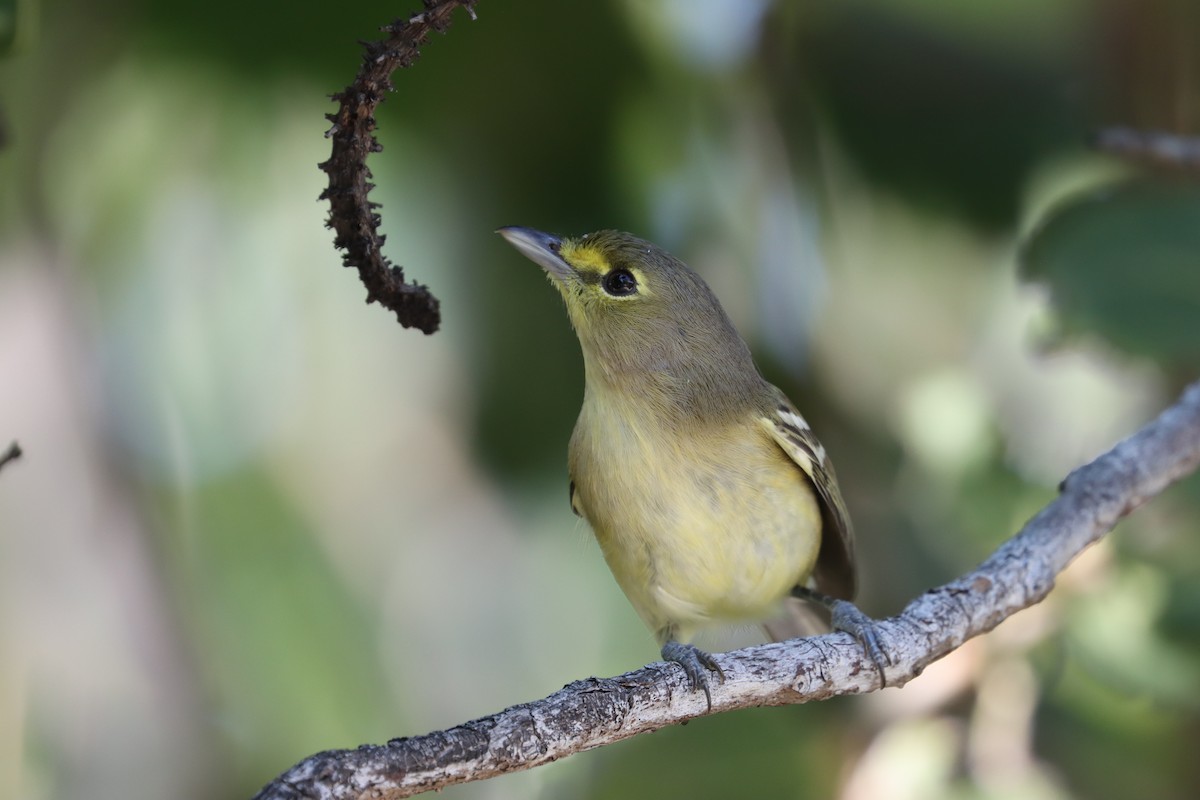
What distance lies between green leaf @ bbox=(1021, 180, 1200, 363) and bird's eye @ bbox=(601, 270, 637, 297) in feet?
3.11

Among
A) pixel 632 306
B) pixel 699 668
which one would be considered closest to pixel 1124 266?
pixel 632 306

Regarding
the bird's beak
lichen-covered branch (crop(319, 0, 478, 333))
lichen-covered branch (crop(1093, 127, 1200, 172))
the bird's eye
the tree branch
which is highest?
lichen-covered branch (crop(1093, 127, 1200, 172))

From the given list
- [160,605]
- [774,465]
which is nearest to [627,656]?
[774,465]

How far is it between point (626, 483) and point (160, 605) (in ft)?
3.55

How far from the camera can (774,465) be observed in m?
1.83

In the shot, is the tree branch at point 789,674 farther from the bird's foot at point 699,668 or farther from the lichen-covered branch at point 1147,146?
the lichen-covered branch at point 1147,146

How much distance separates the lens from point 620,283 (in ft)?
6.15

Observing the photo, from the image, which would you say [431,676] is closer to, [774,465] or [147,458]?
[147,458]

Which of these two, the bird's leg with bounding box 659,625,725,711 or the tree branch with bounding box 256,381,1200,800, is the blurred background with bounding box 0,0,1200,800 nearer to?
the tree branch with bounding box 256,381,1200,800

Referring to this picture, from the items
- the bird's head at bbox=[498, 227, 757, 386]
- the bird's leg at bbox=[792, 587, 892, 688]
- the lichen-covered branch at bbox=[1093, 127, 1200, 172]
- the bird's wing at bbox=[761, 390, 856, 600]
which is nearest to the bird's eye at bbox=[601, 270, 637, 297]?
the bird's head at bbox=[498, 227, 757, 386]

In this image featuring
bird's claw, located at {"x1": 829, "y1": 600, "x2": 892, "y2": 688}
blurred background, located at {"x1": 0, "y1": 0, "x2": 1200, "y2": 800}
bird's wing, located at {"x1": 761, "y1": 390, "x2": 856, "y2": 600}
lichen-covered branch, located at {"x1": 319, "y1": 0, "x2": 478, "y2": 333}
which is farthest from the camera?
blurred background, located at {"x1": 0, "y1": 0, "x2": 1200, "y2": 800}

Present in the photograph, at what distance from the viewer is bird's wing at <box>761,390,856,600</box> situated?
1.85 meters

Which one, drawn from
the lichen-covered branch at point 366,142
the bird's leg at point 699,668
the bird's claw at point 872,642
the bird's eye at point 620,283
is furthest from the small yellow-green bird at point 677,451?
the lichen-covered branch at point 366,142

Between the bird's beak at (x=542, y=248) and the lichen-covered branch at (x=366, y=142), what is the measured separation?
24.2 inches
